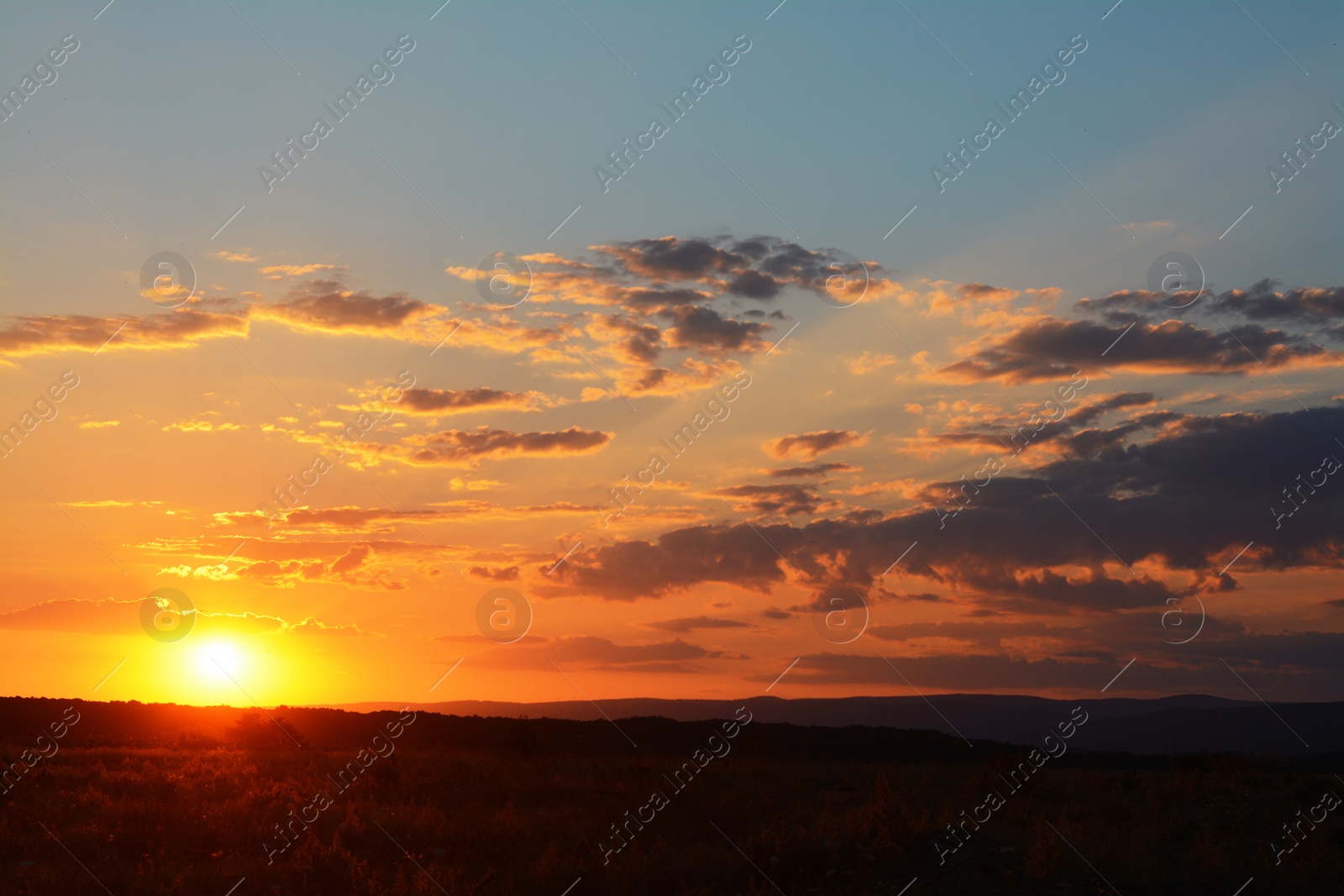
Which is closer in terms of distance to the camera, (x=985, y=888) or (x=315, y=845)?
(x=985, y=888)

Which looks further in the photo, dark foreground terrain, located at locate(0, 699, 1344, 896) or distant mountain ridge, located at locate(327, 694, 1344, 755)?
distant mountain ridge, located at locate(327, 694, 1344, 755)

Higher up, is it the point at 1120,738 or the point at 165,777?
the point at 165,777

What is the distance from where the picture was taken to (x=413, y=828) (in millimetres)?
19766

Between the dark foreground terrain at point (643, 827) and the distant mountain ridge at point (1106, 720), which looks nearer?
the dark foreground terrain at point (643, 827)

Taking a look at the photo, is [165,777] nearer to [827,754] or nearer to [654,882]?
[654,882]

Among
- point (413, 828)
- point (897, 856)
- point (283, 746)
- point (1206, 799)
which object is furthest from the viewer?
point (283, 746)

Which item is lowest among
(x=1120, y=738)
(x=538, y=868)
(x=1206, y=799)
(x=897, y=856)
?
(x=1120, y=738)

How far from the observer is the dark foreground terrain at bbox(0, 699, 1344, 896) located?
54.0ft

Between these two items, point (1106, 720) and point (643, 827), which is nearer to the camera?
point (643, 827)

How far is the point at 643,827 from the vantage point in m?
20.8

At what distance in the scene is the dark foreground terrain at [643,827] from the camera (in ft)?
54.0

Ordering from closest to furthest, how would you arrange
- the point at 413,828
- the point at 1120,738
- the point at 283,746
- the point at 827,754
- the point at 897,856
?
the point at 897,856, the point at 413,828, the point at 283,746, the point at 827,754, the point at 1120,738

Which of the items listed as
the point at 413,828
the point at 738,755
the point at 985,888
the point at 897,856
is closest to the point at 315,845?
the point at 413,828

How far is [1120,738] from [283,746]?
409 feet
